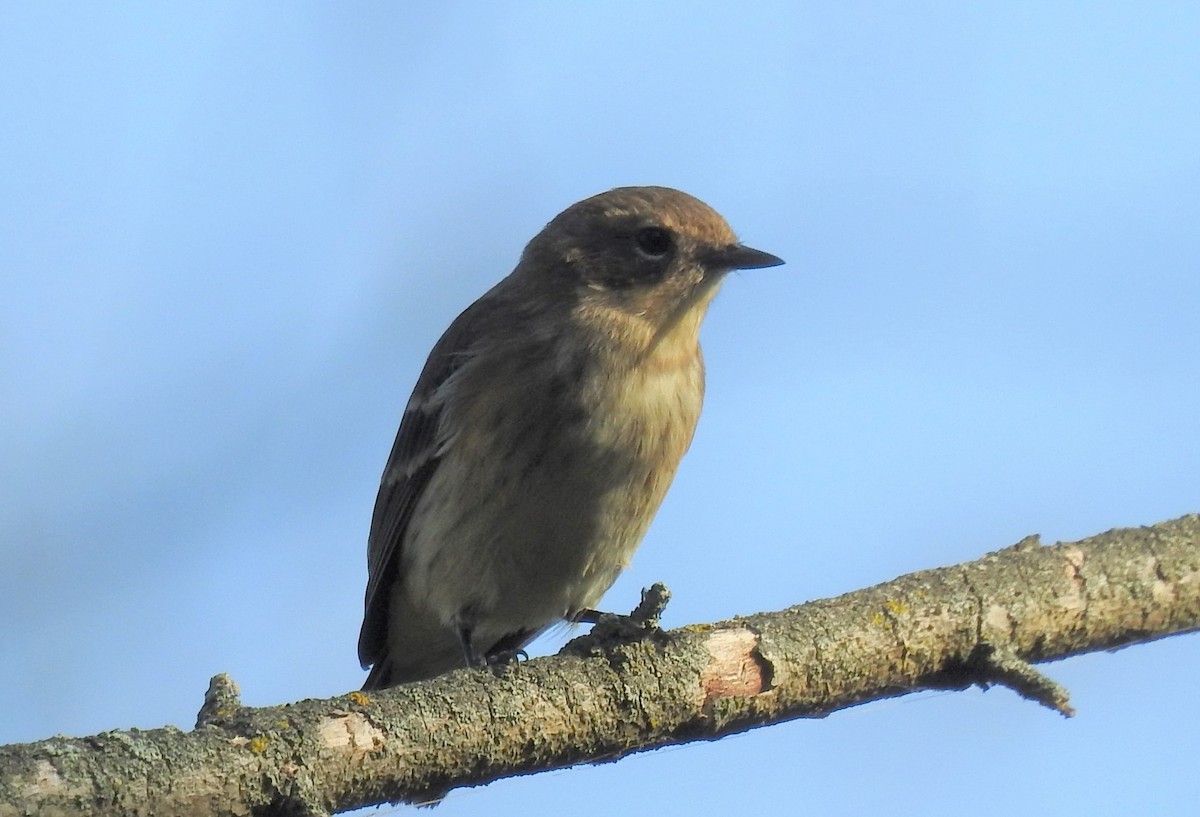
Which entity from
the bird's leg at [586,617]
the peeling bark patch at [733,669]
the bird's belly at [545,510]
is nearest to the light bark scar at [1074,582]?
the peeling bark patch at [733,669]

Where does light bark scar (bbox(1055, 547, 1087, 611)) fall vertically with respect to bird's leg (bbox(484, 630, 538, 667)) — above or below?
below

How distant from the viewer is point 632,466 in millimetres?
5629

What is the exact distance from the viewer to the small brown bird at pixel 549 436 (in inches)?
220

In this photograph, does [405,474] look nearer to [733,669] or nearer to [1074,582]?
[733,669]

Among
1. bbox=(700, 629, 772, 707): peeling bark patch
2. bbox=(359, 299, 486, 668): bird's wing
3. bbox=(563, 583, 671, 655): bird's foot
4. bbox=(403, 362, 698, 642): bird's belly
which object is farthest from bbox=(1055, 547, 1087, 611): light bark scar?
bbox=(359, 299, 486, 668): bird's wing

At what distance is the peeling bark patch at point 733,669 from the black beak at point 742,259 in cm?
216

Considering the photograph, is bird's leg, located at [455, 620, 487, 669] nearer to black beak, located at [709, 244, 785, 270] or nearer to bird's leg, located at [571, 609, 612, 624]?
bird's leg, located at [571, 609, 612, 624]

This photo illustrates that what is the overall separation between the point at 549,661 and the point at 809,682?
0.86 m

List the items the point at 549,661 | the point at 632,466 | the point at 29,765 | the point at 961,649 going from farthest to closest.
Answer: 1. the point at 632,466
2. the point at 961,649
3. the point at 549,661
4. the point at 29,765

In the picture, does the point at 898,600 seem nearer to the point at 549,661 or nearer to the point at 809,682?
the point at 809,682

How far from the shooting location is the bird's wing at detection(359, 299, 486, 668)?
6.44 metres

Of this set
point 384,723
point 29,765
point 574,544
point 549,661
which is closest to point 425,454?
point 574,544

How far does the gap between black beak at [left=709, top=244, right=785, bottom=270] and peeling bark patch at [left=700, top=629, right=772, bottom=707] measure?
7.07ft

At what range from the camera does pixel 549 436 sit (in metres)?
5.55
